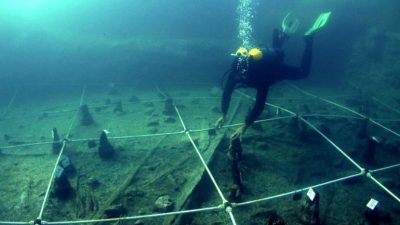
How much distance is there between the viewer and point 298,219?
14.0 feet

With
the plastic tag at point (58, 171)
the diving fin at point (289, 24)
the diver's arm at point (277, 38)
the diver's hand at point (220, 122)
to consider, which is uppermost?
the diving fin at point (289, 24)

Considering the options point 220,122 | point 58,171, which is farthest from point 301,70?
point 58,171

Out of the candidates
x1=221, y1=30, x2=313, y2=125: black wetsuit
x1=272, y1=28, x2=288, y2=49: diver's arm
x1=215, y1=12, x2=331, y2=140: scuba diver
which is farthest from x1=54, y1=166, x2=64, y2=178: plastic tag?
x1=272, y1=28, x2=288, y2=49: diver's arm

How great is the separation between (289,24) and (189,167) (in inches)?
196

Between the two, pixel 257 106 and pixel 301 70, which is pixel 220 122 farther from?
pixel 301 70

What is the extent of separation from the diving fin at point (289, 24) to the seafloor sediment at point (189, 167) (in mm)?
2299

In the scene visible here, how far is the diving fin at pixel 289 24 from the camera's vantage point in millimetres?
8109

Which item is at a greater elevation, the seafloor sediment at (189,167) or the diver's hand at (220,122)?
the diver's hand at (220,122)

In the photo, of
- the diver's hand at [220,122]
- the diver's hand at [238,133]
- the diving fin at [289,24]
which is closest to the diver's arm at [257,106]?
the diver's hand at [238,133]

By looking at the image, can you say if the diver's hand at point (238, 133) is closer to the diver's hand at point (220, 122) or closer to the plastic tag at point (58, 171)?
the diver's hand at point (220, 122)

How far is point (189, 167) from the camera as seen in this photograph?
5.72m

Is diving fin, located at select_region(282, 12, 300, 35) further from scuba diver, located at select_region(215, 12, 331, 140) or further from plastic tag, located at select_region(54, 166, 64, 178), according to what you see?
plastic tag, located at select_region(54, 166, 64, 178)

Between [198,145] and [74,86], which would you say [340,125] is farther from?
[74,86]

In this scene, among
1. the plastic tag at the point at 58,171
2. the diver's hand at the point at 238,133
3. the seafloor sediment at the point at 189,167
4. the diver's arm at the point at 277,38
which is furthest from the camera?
the diver's arm at the point at 277,38
